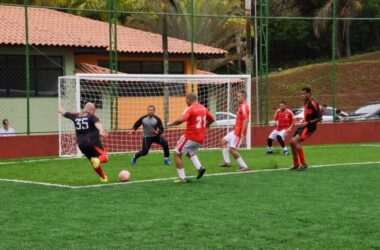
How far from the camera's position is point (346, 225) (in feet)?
30.6

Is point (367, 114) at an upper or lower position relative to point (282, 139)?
upper

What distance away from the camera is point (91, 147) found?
46.8 feet

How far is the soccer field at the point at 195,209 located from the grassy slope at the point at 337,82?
95.4 ft

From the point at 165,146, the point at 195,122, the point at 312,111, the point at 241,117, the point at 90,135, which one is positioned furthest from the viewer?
the point at 165,146

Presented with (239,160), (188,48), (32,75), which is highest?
(188,48)

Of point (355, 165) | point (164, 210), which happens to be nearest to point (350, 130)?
point (355, 165)

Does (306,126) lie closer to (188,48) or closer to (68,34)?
(68,34)

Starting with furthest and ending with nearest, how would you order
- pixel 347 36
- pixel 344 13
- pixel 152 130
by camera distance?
1. pixel 344 13
2. pixel 347 36
3. pixel 152 130

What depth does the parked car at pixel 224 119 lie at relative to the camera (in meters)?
25.4

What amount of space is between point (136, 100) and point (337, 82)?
25.8 meters

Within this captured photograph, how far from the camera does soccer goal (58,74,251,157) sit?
73.5ft

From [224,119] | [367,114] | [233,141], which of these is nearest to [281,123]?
[224,119]

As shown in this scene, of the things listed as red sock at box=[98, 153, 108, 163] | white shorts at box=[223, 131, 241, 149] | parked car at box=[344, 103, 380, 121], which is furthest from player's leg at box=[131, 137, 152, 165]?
parked car at box=[344, 103, 380, 121]

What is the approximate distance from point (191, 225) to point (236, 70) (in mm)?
47177
